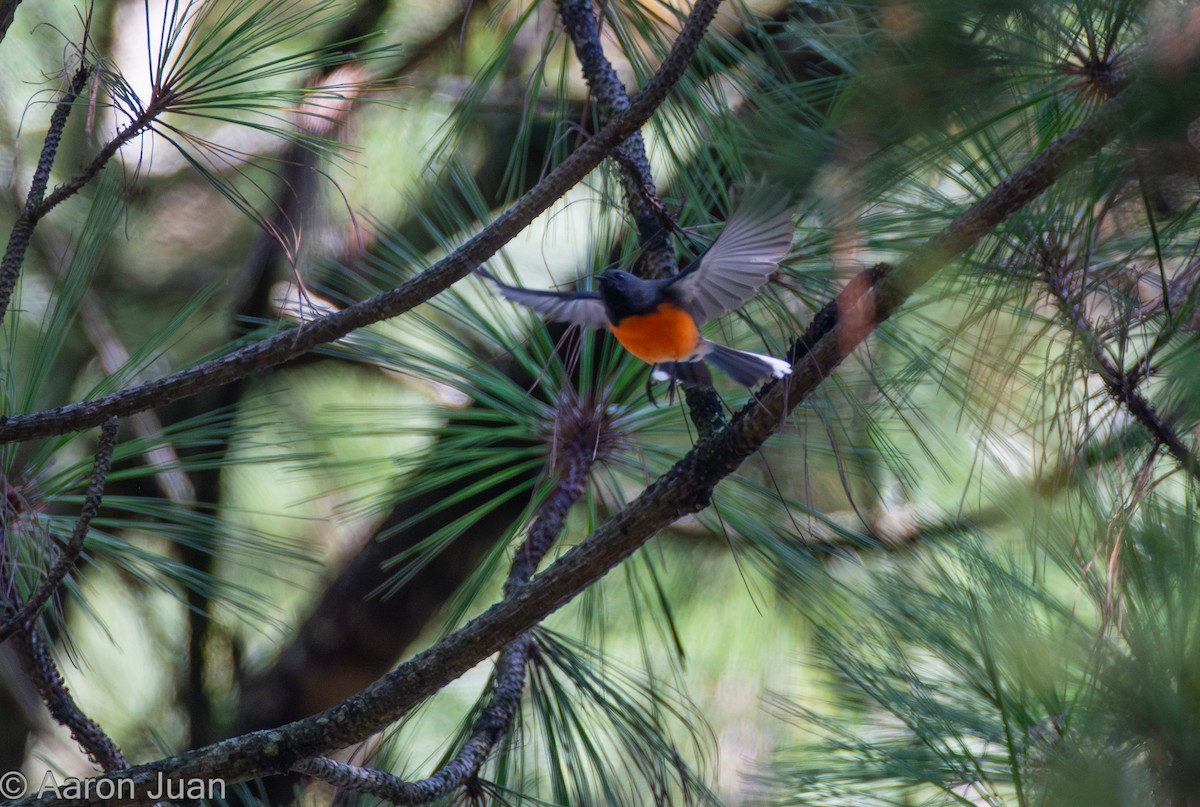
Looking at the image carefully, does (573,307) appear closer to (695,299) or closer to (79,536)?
(695,299)

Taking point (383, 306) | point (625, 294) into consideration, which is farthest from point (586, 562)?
point (625, 294)

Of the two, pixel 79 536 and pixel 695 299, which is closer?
pixel 79 536

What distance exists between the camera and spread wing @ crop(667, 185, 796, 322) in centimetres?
84

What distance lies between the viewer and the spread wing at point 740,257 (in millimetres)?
845

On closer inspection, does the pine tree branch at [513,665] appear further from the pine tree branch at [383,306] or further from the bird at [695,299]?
the pine tree branch at [383,306]

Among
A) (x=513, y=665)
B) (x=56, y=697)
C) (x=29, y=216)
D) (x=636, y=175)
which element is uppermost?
(x=636, y=175)

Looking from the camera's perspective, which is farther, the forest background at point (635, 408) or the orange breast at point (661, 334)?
the orange breast at point (661, 334)

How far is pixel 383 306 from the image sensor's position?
78cm

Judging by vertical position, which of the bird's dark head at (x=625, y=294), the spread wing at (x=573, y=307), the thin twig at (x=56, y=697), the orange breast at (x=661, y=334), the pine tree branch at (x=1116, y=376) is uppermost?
the spread wing at (x=573, y=307)

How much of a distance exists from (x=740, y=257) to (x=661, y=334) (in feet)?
0.54

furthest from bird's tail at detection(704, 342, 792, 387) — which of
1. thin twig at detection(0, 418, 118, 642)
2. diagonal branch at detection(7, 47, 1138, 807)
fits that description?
thin twig at detection(0, 418, 118, 642)

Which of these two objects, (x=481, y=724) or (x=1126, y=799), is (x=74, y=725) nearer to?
(x=481, y=724)

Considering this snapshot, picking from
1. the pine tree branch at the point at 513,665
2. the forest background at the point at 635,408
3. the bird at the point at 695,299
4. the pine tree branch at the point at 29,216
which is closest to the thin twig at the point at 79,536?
the forest background at the point at 635,408

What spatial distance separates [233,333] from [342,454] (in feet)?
1.15
